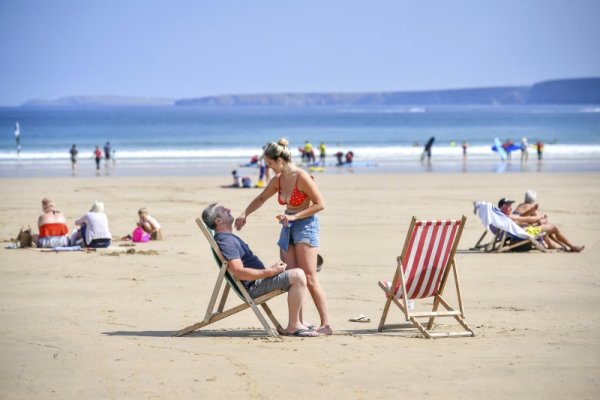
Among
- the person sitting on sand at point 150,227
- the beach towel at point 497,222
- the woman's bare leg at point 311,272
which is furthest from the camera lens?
the person sitting on sand at point 150,227

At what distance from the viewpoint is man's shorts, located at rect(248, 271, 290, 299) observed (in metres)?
6.93

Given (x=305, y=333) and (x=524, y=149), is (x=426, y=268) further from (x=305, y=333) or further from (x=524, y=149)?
(x=524, y=149)

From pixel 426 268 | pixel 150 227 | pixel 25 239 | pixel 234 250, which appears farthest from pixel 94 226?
pixel 426 268

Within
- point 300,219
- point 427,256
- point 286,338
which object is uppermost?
point 300,219

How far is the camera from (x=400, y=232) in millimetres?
14172

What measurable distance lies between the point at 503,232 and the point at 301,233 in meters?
5.49

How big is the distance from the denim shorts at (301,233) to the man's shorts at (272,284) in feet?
0.97

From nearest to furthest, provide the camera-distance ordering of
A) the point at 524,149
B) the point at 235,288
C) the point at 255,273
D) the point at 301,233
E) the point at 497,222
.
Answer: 1. the point at 255,273
2. the point at 235,288
3. the point at 301,233
4. the point at 497,222
5. the point at 524,149

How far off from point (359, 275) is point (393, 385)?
4.63m

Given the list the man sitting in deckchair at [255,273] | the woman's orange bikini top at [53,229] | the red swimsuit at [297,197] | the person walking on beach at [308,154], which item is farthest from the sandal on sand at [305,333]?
the person walking on beach at [308,154]

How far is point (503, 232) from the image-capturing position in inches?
469

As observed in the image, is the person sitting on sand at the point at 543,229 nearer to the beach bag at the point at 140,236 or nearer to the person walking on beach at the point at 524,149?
the beach bag at the point at 140,236

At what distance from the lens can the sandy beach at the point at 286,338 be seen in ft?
18.4

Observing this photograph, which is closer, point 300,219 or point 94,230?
point 300,219
